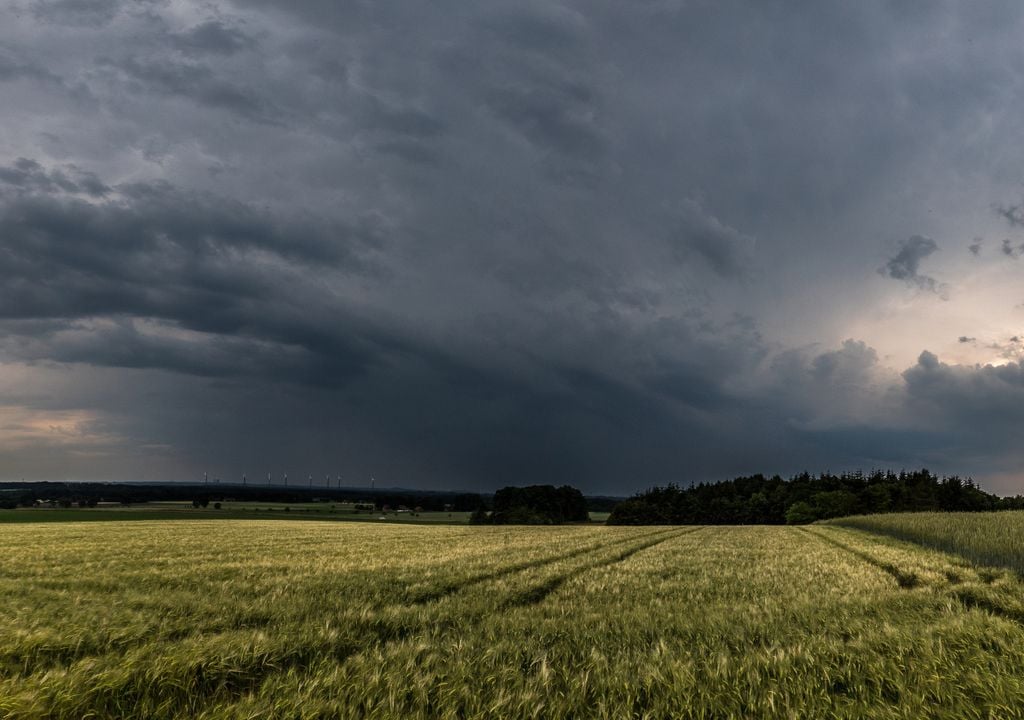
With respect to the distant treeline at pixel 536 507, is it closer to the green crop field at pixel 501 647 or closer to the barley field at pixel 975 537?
the barley field at pixel 975 537

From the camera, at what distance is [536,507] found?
13925 centimetres

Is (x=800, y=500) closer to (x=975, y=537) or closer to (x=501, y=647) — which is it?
(x=975, y=537)

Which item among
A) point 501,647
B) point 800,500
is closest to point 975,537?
point 501,647

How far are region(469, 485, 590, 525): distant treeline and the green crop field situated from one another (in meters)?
115

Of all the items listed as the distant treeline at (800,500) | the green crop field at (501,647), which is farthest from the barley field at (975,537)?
the distant treeline at (800,500)

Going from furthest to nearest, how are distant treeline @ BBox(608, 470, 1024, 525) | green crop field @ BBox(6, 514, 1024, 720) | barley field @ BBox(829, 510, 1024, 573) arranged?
distant treeline @ BBox(608, 470, 1024, 525) < barley field @ BBox(829, 510, 1024, 573) < green crop field @ BBox(6, 514, 1024, 720)

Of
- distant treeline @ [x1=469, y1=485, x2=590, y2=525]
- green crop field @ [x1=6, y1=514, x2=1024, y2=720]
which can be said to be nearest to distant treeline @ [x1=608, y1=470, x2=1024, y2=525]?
distant treeline @ [x1=469, y1=485, x2=590, y2=525]

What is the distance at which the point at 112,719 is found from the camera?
4379 mm

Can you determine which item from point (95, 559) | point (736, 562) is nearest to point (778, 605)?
point (736, 562)

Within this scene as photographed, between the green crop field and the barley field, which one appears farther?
the barley field

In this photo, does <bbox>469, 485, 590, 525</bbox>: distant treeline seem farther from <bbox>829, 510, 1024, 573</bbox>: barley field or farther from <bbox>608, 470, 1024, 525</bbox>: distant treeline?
<bbox>829, 510, 1024, 573</bbox>: barley field

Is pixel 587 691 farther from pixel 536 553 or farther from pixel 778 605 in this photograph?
pixel 536 553

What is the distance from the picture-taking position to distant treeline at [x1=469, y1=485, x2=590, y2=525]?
12812cm

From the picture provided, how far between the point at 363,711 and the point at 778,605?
8321mm
